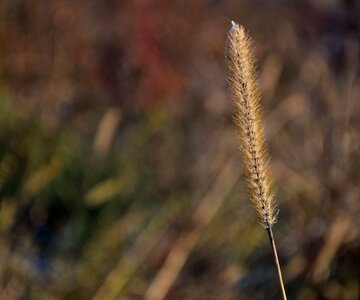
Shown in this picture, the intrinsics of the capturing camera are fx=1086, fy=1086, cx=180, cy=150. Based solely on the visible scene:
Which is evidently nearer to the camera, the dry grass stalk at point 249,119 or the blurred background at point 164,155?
the dry grass stalk at point 249,119

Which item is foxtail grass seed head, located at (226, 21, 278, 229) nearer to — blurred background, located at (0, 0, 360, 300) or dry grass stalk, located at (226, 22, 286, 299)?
dry grass stalk, located at (226, 22, 286, 299)

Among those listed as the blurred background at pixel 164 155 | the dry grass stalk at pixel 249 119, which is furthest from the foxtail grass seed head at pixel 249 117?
the blurred background at pixel 164 155

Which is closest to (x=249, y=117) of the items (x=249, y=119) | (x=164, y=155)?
(x=249, y=119)

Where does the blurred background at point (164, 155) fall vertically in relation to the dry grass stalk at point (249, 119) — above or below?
below

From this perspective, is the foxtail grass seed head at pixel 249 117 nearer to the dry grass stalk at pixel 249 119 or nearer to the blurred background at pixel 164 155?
the dry grass stalk at pixel 249 119

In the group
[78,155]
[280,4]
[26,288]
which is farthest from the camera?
[280,4]

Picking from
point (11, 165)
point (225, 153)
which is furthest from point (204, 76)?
point (11, 165)

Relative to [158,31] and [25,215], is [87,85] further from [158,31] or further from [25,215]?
[25,215]

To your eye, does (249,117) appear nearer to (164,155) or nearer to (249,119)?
(249,119)
